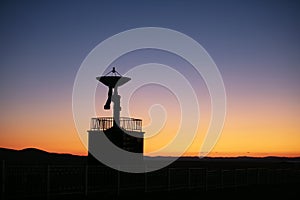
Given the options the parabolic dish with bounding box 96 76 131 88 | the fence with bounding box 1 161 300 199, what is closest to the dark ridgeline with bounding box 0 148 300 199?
the fence with bounding box 1 161 300 199

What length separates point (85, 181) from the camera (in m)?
22.4

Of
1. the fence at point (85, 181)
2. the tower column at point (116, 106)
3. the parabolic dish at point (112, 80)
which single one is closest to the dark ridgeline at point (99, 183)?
the fence at point (85, 181)

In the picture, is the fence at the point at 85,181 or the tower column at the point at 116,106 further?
the tower column at the point at 116,106

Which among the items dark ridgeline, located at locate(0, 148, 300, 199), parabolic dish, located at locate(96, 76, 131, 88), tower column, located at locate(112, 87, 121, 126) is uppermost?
parabolic dish, located at locate(96, 76, 131, 88)

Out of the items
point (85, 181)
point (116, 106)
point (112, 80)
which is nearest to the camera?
point (85, 181)

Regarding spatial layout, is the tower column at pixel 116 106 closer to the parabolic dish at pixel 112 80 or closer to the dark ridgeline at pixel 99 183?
the parabolic dish at pixel 112 80

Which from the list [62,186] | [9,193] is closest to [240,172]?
[62,186]

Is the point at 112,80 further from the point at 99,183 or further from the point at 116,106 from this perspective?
the point at 99,183

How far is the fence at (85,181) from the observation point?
2011 cm

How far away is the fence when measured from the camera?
20109mm

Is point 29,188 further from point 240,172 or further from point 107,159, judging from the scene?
point 240,172

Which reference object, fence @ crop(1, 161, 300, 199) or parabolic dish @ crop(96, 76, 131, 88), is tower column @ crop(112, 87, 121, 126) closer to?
parabolic dish @ crop(96, 76, 131, 88)

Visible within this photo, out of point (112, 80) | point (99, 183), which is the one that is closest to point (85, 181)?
point (99, 183)

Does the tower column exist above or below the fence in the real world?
above
